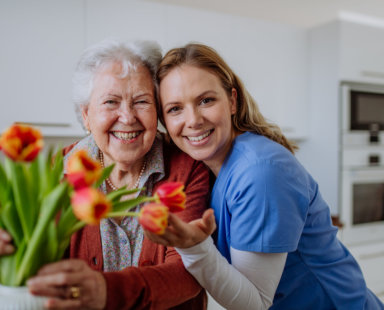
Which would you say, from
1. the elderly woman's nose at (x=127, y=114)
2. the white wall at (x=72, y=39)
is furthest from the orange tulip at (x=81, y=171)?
the white wall at (x=72, y=39)

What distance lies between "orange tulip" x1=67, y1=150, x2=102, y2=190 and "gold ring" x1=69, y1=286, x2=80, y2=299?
17cm

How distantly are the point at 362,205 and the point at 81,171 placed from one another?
2811 mm

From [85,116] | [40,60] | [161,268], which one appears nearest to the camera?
[161,268]

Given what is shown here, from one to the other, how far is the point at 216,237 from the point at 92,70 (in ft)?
1.87

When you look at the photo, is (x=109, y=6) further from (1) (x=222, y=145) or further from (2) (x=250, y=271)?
(2) (x=250, y=271)

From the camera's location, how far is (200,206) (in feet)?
3.18

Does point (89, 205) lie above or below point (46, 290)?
above

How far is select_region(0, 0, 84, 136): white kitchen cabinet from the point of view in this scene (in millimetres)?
2119

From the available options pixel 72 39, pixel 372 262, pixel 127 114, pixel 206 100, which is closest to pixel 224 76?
pixel 206 100

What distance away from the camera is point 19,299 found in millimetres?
473

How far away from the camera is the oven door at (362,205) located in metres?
2.76

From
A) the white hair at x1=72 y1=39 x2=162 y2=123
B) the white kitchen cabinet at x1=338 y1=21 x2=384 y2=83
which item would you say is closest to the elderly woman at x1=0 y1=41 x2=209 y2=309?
the white hair at x1=72 y1=39 x2=162 y2=123

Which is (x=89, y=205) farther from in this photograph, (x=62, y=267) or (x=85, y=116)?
(x=85, y=116)

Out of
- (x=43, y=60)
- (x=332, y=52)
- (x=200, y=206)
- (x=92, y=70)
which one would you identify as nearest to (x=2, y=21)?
(x=43, y=60)
